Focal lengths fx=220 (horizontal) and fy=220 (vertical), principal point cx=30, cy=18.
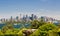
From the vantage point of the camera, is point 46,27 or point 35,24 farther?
point 35,24

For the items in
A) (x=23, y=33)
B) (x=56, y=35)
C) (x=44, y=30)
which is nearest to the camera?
(x=56, y=35)

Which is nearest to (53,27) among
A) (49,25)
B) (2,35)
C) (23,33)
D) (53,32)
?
(49,25)

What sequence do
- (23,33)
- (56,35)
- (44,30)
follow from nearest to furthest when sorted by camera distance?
(56,35) < (44,30) < (23,33)

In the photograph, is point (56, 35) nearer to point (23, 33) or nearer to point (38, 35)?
point (38, 35)

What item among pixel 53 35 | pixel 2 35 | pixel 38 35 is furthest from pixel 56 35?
pixel 2 35

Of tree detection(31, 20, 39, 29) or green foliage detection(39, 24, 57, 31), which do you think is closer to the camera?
green foliage detection(39, 24, 57, 31)

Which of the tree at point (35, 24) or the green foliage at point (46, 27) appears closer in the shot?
the green foliage at point (46, 27)

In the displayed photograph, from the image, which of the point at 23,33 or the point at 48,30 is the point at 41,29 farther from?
the point at 23,33

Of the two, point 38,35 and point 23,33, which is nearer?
point 38,35

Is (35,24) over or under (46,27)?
over
